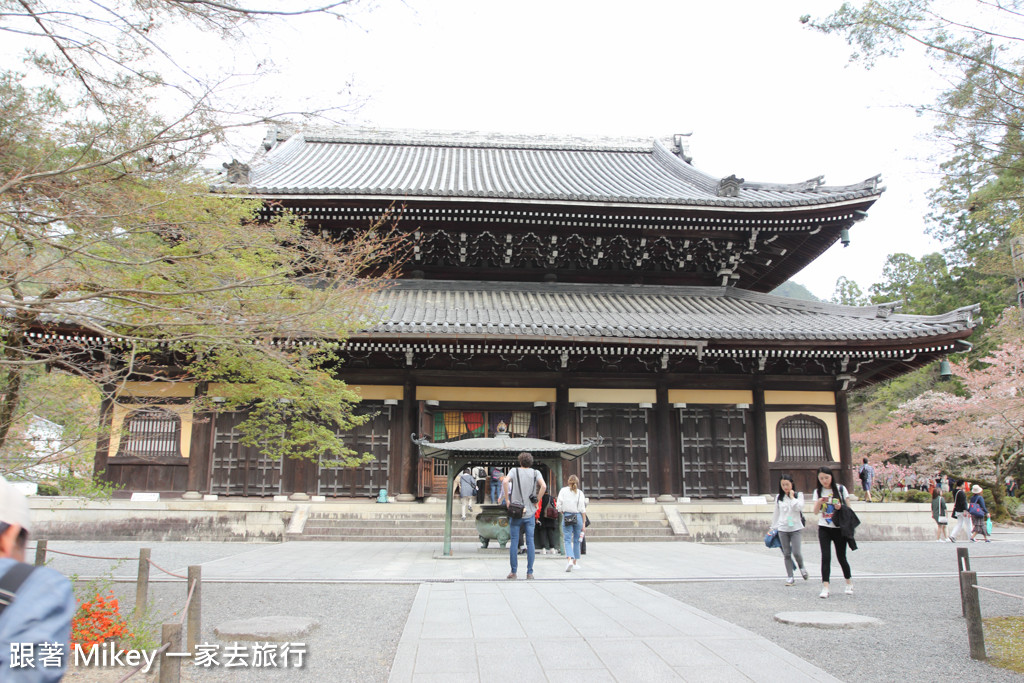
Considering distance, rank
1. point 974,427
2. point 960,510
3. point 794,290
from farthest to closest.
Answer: point 794,290 → point 974,427 → point 960,510

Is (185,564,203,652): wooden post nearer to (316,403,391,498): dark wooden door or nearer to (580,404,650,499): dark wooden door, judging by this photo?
(316,403,391,498): dark wooden door

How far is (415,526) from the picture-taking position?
14344mm

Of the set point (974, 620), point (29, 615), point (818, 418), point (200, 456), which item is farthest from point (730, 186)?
point (29, 615)

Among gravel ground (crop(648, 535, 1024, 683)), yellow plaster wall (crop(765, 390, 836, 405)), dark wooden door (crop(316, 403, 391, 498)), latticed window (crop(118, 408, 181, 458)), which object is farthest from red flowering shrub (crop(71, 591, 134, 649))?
yellow plaster wall (crop(765, 390, 836, 405))

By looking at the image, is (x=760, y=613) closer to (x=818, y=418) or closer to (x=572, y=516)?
(x=572, y=516)

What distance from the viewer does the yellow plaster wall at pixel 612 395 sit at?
1623cm

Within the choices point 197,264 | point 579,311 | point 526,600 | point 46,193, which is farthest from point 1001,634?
point 579,311

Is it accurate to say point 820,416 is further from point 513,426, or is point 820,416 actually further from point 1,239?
point 1,239

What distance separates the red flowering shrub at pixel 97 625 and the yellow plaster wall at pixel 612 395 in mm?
12058

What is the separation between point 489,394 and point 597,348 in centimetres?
322

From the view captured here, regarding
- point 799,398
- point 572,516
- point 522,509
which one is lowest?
point 572,516

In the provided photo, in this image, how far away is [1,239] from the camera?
17.3 ft

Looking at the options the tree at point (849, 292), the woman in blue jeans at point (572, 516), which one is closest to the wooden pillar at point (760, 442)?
the woman in blue jeans at point (572, 516)

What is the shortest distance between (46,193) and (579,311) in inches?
477
